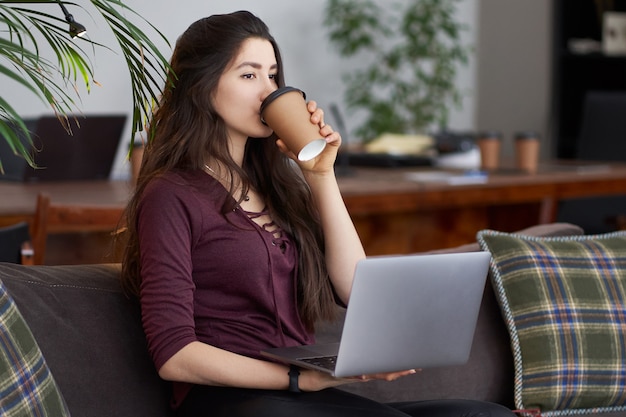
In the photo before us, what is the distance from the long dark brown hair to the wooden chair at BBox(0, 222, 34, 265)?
53cm

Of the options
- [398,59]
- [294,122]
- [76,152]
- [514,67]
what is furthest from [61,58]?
[514,67]

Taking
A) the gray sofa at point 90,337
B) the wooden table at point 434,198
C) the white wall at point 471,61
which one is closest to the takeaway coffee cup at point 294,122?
the gray sofa at point 90,337

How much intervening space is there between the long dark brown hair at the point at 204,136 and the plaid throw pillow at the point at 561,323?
1.60ft

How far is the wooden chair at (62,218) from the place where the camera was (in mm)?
2590

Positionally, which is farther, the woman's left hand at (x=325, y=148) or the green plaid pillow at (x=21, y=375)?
the woman's left hand at (x=325, y=148)

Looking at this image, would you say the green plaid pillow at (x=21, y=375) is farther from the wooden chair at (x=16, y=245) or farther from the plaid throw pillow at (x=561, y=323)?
the plaid throw pillow at (x=561, y=323)

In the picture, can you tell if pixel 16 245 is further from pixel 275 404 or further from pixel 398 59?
pixel 398 59

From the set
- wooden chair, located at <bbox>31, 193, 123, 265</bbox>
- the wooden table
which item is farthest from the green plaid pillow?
the wooden table

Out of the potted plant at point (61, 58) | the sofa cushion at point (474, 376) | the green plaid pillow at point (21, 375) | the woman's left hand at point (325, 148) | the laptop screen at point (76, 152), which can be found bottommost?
the sofa cushion at point (474, 376)

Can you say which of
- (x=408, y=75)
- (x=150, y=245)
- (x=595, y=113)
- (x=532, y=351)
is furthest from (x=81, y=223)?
(x=408, y=75)

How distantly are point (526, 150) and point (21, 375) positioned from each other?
297 centimetres

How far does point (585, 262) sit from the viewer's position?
2344 mm

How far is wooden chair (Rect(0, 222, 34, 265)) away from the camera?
93.3 inches

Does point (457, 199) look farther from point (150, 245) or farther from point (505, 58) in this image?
point (505, 58)
